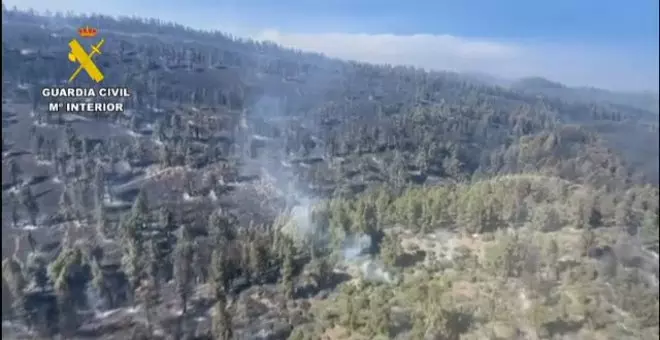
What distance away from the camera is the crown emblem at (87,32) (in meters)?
4.99

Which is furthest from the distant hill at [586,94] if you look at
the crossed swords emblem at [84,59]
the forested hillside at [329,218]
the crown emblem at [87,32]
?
the crown emblem at [87,32]

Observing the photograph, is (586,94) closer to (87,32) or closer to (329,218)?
(329,218)

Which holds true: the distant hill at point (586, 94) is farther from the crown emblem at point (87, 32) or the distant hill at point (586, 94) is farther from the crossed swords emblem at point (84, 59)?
the crown emblem at point (87, 32)

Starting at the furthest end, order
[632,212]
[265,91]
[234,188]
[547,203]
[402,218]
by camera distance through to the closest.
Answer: [265,91], [234,188], [402,218], [547,203], [632,212]

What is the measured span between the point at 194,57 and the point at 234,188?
5.97m

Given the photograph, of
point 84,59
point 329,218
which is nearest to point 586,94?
point 329,218

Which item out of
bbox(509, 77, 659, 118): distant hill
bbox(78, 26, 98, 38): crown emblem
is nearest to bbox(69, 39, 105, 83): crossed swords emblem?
bbox(78, 26, 98, 38): crown emblem

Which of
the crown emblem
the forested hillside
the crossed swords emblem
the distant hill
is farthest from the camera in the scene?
the crown emblem

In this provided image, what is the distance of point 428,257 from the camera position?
15.7 feet

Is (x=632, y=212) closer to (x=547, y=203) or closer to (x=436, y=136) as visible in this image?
(x=547, y=203)

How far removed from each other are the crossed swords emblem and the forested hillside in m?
0.10

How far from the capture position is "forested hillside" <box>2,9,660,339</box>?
385 cm

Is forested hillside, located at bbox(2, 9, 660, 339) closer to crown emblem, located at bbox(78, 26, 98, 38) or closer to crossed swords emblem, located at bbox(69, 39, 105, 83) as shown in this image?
crossed swords emblem, located at bbox(69, 39, 105, 83)

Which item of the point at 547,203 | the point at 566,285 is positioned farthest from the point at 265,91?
the point at 566,285
